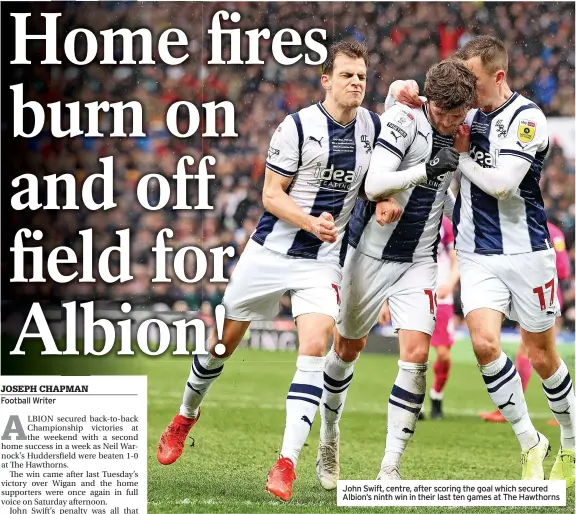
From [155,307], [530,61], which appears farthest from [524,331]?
[530,61]

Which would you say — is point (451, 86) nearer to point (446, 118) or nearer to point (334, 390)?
point (446, 118)

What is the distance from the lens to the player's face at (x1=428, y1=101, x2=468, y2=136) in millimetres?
5078

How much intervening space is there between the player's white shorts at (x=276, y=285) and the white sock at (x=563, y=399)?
117cm

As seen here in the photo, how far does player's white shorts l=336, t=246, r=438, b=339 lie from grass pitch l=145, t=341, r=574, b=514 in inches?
33.8

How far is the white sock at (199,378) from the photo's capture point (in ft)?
17.9

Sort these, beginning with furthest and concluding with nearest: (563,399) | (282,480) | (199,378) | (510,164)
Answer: (199,378) → (563,399) → (510,164) → (282,480)

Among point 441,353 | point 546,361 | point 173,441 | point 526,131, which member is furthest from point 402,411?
point 441,353

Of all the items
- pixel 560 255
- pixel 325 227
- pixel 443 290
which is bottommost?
pixel 443 290

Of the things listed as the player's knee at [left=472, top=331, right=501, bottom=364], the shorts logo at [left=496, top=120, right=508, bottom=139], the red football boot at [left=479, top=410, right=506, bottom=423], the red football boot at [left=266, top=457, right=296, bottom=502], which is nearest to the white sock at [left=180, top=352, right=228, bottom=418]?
the red football boot at [left=266, top=457, right=296, bottom=502]

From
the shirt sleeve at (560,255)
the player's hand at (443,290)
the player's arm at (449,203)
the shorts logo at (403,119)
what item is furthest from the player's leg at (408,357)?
the player's hand at (443,290)

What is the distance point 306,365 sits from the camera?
4.97 metres

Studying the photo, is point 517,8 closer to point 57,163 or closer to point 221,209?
point 221,209

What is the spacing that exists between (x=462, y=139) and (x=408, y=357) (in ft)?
3.52

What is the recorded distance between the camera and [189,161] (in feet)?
18.4
